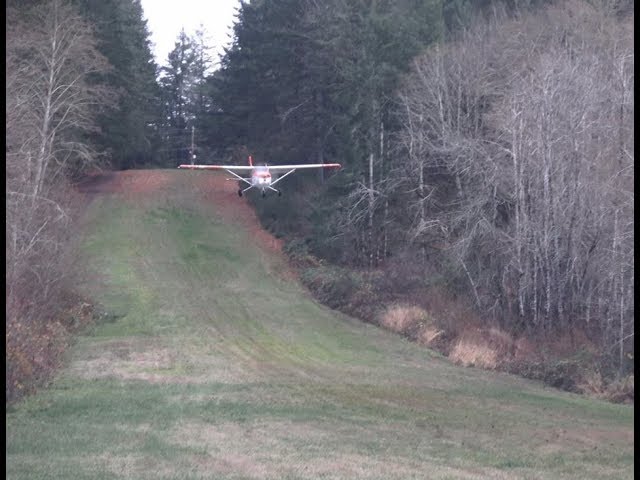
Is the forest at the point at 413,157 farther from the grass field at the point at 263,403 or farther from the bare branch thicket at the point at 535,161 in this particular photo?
the grass field at the point at 263,403

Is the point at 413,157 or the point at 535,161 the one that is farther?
the point at 413,157

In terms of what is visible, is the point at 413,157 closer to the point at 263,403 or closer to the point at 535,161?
the point at 535,161

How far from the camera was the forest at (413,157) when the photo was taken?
78.6ft

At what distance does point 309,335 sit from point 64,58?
36.7 ft

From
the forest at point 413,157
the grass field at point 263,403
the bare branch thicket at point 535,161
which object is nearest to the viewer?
the grass field at point 263,403

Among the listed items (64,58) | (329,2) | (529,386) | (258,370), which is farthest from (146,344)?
(329,2)

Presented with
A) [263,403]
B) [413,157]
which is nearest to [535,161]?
[413,157]

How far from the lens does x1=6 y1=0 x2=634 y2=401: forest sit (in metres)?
24.0

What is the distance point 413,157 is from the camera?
109 feet

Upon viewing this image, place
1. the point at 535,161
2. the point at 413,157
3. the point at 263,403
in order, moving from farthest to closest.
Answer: the point at 413,157, the point at 535,161, the point at 263,403

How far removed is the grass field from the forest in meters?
1.50

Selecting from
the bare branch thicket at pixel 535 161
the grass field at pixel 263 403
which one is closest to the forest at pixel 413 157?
the bare branch thicket at pixel 535 161

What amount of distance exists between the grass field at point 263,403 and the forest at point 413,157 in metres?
1.50

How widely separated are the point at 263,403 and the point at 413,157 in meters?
16.1
